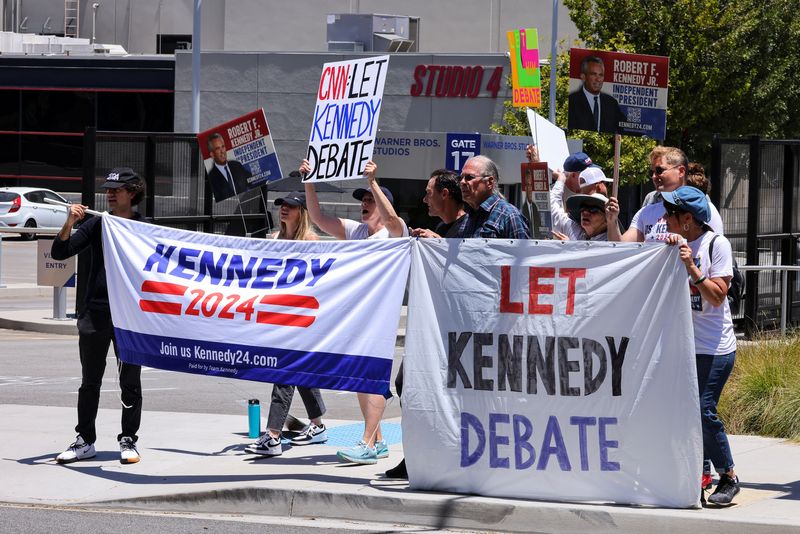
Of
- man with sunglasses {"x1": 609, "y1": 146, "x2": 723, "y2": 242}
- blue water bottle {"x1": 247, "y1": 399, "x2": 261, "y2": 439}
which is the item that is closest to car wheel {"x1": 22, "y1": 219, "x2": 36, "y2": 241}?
blue water bottle {"x1": 247, "y1": 399, "x2": 261, "y2": 439}

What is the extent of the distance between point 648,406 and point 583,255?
96 centimetres

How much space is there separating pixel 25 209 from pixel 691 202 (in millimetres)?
35349

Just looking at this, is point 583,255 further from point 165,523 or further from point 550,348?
point 165,523

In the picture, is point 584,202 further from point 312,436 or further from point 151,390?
point 151,390

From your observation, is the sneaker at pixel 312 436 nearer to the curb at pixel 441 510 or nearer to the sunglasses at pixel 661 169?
the curb at pixel 441 510

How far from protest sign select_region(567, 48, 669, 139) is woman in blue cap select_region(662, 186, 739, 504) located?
2.48m

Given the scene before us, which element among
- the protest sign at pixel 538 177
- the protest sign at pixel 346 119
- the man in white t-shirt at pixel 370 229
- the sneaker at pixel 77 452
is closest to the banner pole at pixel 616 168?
the protest sign at pixel 538 177

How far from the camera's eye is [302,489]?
7.73 m

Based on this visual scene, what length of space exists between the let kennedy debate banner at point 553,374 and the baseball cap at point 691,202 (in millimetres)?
267

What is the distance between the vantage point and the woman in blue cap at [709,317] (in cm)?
721

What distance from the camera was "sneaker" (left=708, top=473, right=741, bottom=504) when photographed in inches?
286

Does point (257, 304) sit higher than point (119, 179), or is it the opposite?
point (119, 179)

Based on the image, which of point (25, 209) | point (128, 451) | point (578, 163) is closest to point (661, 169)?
point (578, 163)

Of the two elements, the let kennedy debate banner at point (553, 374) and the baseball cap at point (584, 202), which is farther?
the baseball cap at point (584, 202)
